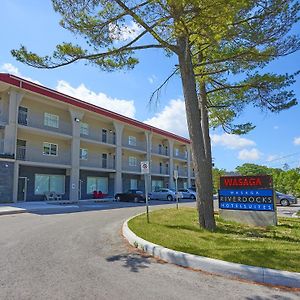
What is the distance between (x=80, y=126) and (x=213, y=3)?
2607 centimetres

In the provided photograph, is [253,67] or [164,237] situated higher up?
[253,67]

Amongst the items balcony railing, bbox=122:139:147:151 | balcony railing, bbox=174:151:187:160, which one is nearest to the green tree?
balcony railing, bbox=122:139:147:151

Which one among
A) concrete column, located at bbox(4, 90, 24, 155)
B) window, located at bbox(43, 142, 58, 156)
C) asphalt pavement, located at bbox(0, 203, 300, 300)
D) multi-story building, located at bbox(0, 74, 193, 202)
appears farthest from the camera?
window, located at bbox(43, 142, 58, 156)

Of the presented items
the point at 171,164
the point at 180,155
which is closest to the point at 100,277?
the point at 171,164

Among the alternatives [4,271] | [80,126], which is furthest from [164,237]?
[80,126]

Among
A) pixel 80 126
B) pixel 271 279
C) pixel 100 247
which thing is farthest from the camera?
pixel 80 126

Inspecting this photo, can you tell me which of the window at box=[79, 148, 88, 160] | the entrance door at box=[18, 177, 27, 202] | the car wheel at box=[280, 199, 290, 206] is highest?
the window at box=[79, 148, 88, 160]

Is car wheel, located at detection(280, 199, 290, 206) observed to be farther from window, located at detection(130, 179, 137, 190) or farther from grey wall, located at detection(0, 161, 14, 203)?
grey wall, located at detection(0, 161, 14, 203)

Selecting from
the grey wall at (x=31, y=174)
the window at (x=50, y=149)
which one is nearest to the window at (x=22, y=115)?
the window at (x=50, y=149)

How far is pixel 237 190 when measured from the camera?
1341 cm

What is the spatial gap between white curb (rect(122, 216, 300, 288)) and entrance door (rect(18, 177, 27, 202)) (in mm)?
22161

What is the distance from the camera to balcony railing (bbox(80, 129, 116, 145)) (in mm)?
34938

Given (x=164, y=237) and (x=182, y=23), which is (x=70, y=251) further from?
(x=182, y=23)

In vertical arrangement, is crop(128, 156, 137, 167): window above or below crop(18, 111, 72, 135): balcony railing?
below
